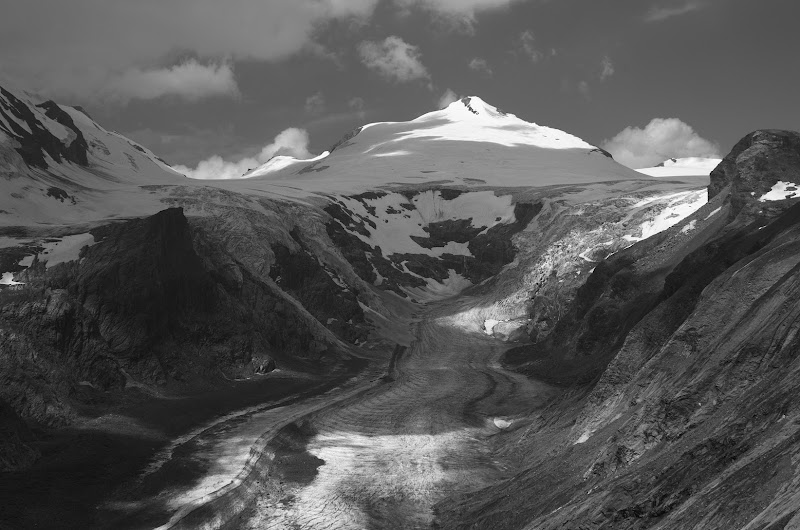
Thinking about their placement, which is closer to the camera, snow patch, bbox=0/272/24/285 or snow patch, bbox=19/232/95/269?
snow patch, bbox=0/272/24/285

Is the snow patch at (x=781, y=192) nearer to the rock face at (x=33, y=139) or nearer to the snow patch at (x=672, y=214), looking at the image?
the snow patch at (x=672, y=214)

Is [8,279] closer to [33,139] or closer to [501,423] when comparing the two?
[501,423]

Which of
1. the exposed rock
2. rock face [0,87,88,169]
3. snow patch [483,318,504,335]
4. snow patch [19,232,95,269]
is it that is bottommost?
snow patch [483,318,504,335]

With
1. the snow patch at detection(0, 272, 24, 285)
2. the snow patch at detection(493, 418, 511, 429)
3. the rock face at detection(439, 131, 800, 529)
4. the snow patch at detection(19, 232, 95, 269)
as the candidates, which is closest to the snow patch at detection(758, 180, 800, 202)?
the rock face at detection(439, 131, 800, 529)

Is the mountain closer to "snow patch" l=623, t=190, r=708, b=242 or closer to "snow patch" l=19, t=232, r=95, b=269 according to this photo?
"snow patch" l=19, t=232, r=95, b=269

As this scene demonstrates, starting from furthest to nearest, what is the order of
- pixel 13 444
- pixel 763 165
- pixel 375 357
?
pixel 375 357 → pixel 763 165 → pixel 13 444

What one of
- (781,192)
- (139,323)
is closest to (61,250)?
(139,323)
